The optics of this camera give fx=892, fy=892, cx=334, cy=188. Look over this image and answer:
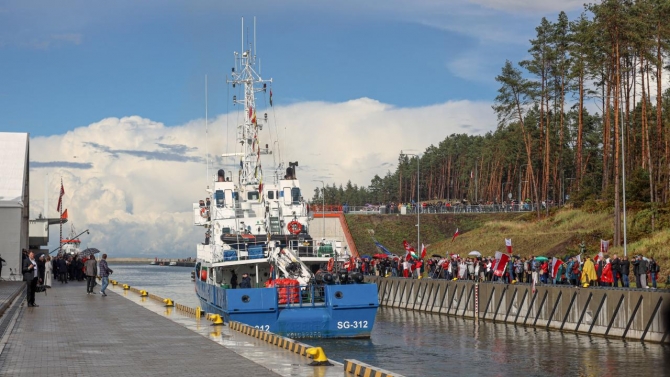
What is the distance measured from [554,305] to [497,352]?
264 inches

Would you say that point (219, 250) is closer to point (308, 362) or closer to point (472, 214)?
point (308, 362)

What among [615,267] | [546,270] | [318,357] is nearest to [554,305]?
[615,267]

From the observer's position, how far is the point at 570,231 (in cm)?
6525

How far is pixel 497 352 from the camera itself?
29.6 m

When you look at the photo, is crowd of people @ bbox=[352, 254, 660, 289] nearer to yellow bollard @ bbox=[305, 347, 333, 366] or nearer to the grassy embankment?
the grassy embankment

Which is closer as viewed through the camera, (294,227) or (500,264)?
(294,227)

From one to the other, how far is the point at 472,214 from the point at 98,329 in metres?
82.6

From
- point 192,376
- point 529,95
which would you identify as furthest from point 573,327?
point 529,95

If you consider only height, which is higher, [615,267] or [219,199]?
[219,199]

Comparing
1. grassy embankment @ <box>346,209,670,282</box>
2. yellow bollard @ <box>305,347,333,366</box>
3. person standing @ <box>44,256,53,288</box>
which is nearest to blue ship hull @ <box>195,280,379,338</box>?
yellow bollard @ <box>305,347,333,366</box>

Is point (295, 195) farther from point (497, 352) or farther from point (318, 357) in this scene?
point (318, 357)

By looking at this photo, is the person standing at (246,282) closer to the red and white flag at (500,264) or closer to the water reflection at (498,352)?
the water reflection at (498,352)

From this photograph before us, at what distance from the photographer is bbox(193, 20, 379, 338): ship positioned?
3105cm

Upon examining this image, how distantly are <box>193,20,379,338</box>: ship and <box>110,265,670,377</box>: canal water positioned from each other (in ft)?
3.98
